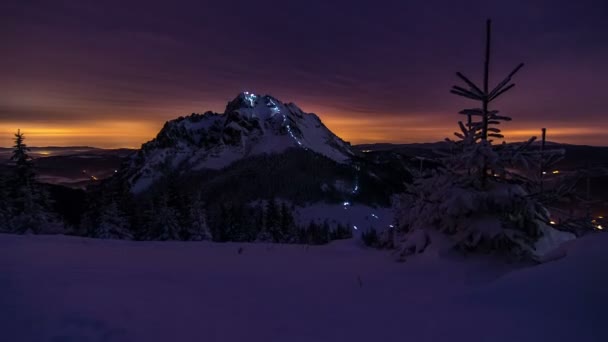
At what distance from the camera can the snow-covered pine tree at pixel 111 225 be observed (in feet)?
86.2

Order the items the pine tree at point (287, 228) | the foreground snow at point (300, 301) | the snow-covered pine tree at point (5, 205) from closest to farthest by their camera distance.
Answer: the foreground snow at point (300, 301) → the snow-covered pine tree at point (5, 205) → the pine tree at point (287, 228)

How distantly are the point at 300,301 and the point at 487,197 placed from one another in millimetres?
4576

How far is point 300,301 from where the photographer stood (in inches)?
221

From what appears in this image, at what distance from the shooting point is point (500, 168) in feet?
25.1

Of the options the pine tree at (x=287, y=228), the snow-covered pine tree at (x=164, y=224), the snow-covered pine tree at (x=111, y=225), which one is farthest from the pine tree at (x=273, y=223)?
the snow-covered pine tree at (x=111, y=225)

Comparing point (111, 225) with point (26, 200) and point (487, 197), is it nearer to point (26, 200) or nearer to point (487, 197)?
point (26, 200)

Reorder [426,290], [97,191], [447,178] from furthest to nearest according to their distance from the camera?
[97,191] → [447,178] → [426,290]

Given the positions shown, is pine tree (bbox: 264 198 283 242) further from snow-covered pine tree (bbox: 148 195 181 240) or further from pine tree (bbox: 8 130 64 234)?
pine tree (bbox: 8 130 64 234)

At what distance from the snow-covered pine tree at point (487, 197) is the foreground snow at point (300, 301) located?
2.07 feet

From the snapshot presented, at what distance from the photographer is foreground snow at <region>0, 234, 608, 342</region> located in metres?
3.98

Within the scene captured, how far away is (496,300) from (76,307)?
544 cm

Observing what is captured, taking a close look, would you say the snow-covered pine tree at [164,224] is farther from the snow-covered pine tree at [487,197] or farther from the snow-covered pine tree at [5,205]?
the snow-covered pine tree at [487,197]

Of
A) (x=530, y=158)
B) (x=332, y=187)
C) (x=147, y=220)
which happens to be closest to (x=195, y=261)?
(x=530, y=158)

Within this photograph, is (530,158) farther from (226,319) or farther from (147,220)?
(147,220)
